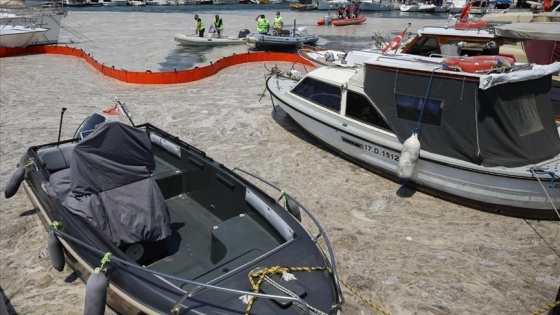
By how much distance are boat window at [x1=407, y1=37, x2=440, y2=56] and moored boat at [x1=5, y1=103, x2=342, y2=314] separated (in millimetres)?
9565

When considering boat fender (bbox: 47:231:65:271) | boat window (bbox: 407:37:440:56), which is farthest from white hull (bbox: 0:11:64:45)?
boat fender (bbox: 47:231:65:271)

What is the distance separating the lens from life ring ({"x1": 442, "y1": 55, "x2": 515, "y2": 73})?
24.7 feet

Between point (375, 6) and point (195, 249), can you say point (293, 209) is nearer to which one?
point (195, 249)

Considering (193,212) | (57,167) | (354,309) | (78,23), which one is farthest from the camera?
(78,23)

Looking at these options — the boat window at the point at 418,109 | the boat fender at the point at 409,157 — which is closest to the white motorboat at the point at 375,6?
the boat window at the point at 418,109

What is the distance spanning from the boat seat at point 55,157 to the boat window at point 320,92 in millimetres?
5601

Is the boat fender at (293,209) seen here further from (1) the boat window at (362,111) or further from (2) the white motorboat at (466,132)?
(1) the boat window at (362,111)

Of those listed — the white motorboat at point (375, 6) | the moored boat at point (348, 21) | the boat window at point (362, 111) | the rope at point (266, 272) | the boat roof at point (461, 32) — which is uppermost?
the white motorboat at point (375, 6)

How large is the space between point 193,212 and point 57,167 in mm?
2693

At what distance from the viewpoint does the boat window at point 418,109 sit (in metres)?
7.76

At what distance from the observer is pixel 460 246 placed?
6609mm

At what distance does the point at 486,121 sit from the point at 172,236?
5.86m

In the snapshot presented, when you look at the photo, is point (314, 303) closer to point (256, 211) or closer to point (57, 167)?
point (256, 211)

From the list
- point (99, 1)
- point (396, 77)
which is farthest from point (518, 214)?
point (99, 1)
